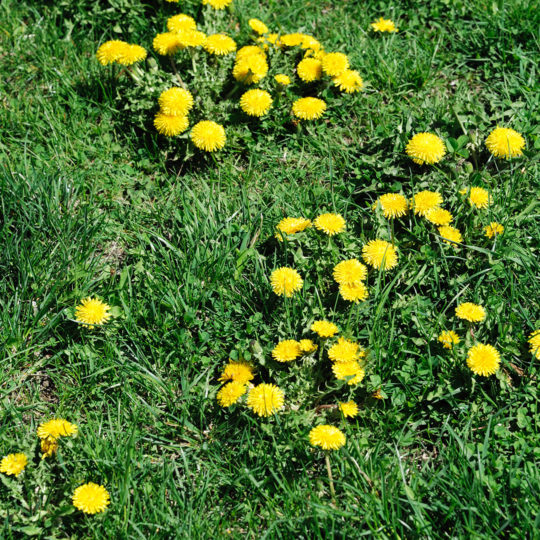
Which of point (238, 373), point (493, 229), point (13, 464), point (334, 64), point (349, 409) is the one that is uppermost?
point (334, 64)

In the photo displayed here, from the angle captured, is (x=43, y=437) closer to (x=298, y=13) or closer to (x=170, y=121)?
(x=170, y=121)

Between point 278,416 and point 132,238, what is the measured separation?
1313 mm

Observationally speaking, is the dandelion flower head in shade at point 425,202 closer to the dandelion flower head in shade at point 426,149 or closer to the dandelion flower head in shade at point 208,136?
the dandelion flower head in shade at point 426,149

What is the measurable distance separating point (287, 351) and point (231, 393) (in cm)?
29

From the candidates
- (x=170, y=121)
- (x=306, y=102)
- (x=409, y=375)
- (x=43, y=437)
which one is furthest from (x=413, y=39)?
(x=43, y=437)

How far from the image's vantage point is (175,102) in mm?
3475

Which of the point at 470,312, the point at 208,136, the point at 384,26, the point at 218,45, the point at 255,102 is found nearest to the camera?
the point at 470,312

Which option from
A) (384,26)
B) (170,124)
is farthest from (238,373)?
(384,26)

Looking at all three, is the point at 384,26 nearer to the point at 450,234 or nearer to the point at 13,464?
the point at 450,234

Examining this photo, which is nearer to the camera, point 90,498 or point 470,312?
point 90,498

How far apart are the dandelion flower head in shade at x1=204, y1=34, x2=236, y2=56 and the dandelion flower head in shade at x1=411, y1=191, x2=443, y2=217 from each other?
1449mm

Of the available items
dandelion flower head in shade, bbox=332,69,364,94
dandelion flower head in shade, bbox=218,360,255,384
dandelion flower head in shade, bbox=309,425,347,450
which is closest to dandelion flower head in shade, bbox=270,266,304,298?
dandelion flower head in shade, bbox=218,360,255,384

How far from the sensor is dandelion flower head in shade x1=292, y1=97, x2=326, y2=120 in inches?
144

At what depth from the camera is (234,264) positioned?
10.3 feet
